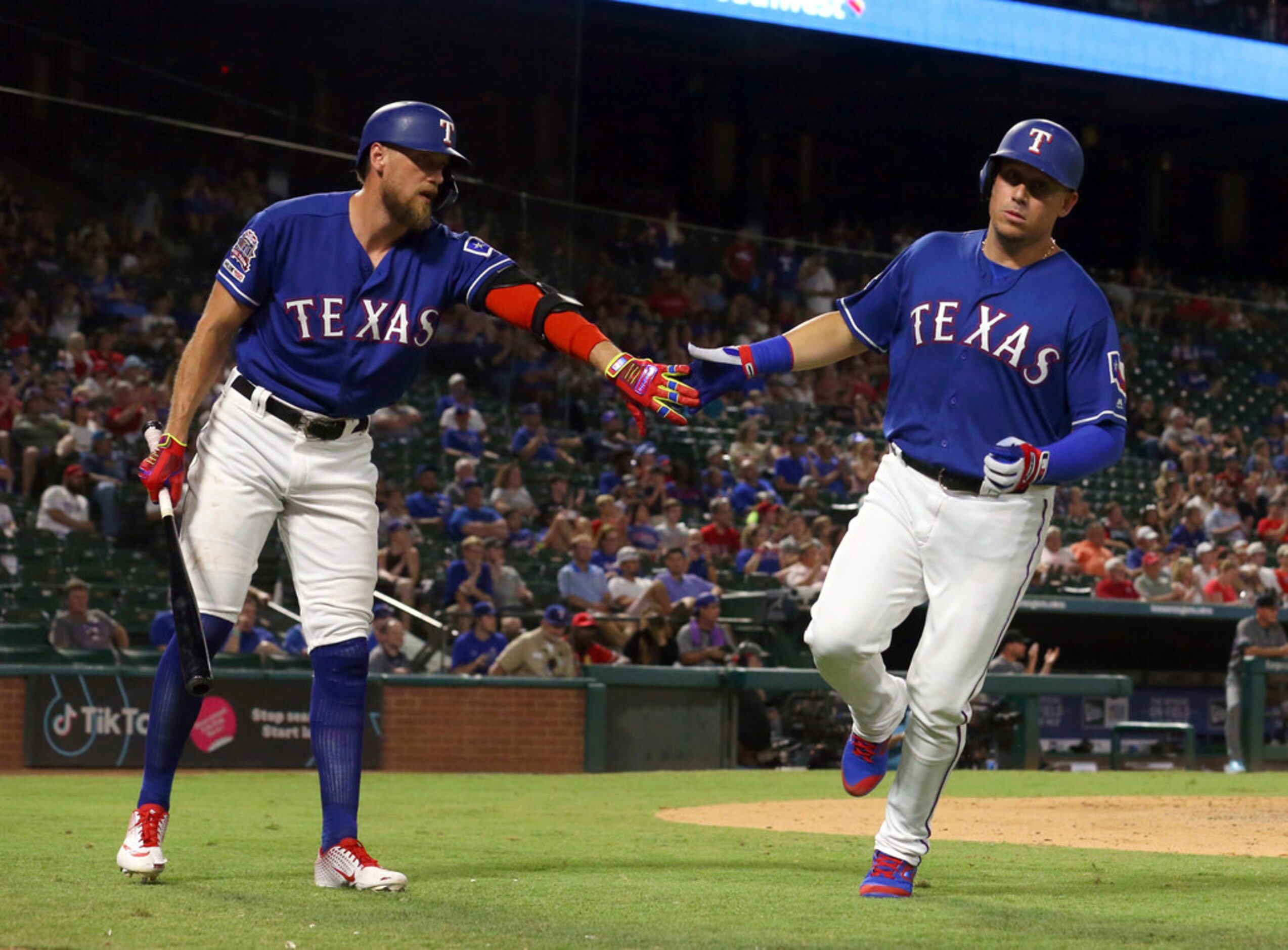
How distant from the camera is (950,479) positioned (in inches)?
182

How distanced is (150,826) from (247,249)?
1.54 m

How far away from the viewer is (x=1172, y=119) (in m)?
26.1

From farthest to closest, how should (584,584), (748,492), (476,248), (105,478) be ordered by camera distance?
(748,492) < (105,478) < (584,584) < (476,248)

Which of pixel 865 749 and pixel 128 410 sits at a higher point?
pixel 128 410

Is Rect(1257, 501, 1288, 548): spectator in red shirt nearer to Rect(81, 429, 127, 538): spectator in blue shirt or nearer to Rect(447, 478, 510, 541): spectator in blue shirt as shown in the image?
Rect(447, 478, 510, 541): spectator in blue shirt

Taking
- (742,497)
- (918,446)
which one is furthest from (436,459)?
(918,446)

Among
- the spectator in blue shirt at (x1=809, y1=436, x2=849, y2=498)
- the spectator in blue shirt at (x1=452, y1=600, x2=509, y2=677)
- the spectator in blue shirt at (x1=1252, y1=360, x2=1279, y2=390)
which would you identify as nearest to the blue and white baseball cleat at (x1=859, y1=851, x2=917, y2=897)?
the spectator in blue shirt at (x1=452, y1=600, x2=509, y2=677)

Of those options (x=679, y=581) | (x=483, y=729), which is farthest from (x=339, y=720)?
(x=679, y=581)

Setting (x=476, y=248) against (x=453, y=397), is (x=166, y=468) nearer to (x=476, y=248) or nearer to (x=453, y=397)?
(x=476, y=248)

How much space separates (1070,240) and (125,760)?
19.6 metres

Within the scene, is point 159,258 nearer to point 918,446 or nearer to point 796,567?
point 796,567

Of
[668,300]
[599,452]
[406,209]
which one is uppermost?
[668,300]

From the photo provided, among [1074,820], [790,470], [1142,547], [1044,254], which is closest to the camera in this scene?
[1044,254]

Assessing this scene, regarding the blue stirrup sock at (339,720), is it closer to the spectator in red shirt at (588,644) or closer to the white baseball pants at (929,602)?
the white baseball pants at (929,602)
